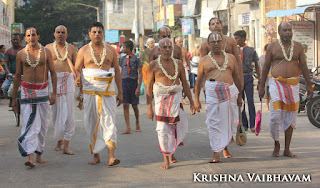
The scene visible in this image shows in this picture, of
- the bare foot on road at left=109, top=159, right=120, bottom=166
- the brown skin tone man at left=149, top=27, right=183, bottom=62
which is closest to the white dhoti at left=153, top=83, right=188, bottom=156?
the bare foot on road at left=109, top=159, right=120, bottom=166

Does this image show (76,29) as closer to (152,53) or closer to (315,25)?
(315,25)

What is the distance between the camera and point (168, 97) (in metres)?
8.32

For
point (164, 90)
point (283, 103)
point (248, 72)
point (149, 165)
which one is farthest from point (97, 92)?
point (248, 72)

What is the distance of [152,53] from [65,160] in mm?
2570

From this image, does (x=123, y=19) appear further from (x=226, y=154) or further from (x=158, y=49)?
(x=226, y=154)

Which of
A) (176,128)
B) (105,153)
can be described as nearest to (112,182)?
(176,128)

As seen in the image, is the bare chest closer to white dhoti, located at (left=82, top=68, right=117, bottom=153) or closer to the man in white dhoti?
white dhoti, located at (left=82, top=68, right=117, bottom=153)

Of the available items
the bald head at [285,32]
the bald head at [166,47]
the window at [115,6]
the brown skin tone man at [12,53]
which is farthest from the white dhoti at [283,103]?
the window at [115,6]

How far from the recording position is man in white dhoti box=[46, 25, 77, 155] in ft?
31.8

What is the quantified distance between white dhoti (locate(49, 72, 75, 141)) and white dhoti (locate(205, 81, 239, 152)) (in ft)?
8.56

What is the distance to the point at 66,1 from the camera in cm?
7119

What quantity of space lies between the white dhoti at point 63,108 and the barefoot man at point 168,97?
1.93 metres

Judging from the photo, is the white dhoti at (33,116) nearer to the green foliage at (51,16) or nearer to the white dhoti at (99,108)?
the white dhoti at (99,108)

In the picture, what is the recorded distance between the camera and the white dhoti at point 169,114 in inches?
324
